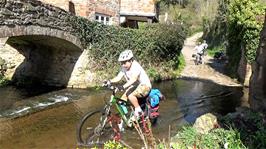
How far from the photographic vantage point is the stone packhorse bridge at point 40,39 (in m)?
12.9

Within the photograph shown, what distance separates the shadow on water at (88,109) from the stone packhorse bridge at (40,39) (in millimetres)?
1724

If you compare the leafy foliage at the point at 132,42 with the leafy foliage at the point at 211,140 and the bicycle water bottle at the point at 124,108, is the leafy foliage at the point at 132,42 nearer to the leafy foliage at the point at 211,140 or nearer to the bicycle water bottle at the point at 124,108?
the bicycle water bottle at the point at 124,108

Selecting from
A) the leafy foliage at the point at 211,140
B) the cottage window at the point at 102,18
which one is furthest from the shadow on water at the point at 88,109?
the cottage window at the point at 102,18

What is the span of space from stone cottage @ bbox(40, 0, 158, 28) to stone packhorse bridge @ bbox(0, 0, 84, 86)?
3563 mm

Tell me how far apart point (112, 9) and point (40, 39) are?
8.71 metres

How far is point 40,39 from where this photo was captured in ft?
55.7

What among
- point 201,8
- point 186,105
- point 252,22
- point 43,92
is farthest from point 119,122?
point 201,8

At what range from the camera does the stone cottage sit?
21.8 metres

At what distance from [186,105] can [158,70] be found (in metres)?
7.10

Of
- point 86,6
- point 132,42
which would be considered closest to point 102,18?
point 86,6

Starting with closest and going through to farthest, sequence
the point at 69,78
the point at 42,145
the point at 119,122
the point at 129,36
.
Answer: the point at 119,122 < the point at 42,145 < the point at 69,78 < the point at 129,36

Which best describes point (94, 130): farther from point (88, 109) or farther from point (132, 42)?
point (132, 42)

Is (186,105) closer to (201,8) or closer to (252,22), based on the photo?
(252,22)

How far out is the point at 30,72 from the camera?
19297mm
